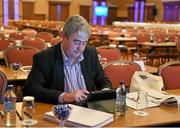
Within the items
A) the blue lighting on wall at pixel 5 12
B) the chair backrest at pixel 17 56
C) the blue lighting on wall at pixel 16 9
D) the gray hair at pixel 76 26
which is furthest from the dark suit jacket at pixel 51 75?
the blue lighting on wall at pixel 16 9

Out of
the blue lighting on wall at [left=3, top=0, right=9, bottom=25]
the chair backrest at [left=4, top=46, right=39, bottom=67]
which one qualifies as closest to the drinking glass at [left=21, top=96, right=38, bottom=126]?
the chair backrest at [left=4, top=46, right=39, bottom=67]

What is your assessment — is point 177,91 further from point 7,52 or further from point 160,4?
point 160,4

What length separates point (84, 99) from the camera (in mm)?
2088

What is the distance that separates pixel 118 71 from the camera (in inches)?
133

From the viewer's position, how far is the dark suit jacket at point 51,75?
2305mm

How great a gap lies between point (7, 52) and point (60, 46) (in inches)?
78.2

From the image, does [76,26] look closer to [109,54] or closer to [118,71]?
[118,71]

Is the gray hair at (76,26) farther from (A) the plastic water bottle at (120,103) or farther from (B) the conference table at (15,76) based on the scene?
(B) the conference table at (15,76)

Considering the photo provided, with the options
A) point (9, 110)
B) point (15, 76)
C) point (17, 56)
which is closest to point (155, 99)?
point (9, 110)

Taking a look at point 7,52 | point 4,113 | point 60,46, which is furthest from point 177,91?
point 7,52

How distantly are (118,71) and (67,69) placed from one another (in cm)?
97

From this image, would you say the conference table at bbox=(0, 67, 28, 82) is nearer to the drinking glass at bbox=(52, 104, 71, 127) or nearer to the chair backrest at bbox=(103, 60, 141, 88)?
the chair backrest at bbox=(103, 60, 141, 88)

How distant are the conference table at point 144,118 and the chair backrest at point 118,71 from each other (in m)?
1.12

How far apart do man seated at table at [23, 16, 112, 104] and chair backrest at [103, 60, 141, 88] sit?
25.3 inches
